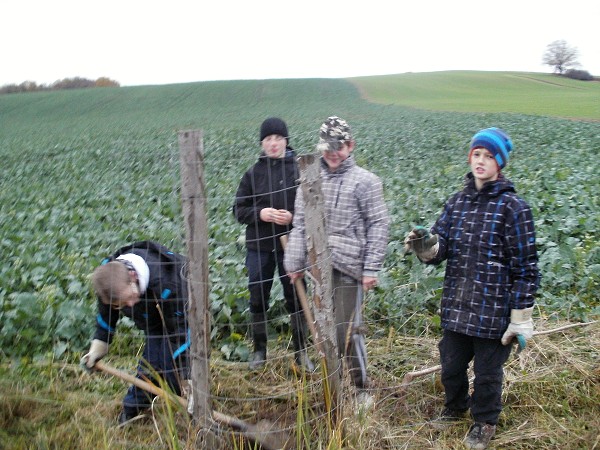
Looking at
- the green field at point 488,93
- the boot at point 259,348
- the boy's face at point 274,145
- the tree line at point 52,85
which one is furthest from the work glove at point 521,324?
the tree line at point 52,85

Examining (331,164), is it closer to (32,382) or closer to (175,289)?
(175,289)

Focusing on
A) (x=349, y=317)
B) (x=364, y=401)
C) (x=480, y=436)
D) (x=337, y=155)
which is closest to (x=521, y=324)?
(x=480, y=436)

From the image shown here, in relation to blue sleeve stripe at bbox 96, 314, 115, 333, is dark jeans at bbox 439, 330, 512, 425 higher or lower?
lower

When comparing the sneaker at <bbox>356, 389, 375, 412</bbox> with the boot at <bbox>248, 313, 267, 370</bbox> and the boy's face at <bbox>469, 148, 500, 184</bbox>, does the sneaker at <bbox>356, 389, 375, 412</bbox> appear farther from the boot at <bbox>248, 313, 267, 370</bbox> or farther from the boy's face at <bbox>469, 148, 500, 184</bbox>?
the boy's face at <bbox>469, 148, 500, 184</bbox>

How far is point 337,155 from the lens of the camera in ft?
12.0

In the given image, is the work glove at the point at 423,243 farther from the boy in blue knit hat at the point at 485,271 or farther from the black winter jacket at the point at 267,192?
the black winter jacket at the point at 267,192

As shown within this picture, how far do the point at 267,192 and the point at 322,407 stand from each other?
1594mm

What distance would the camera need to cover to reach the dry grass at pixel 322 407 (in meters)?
3.28

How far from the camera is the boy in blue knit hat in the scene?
3.16m

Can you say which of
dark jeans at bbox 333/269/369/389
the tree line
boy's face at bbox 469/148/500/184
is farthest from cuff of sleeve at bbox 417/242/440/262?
the tree line

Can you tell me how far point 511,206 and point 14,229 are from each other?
8.16m

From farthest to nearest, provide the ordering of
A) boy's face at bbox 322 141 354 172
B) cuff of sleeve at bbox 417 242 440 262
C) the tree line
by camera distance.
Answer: the tree line → boy's face at bbox 322 141 354 172 → cuff of sleeve at bbox 417 242 440 262

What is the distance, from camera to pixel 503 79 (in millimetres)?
62344

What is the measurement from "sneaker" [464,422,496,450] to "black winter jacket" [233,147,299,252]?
5.72ft
